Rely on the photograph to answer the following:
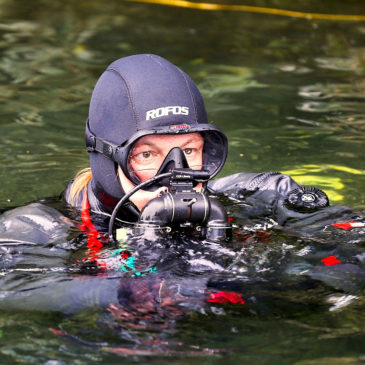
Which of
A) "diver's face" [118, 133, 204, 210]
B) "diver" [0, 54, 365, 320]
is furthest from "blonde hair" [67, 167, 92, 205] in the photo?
"diver's face" [118, 133, 204, 210]

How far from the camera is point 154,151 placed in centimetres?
361

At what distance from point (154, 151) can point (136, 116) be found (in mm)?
199

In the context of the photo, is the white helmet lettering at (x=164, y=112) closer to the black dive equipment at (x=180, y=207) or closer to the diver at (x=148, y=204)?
the diver at (x=148, y=204)

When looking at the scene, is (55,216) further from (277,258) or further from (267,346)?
(267,346)

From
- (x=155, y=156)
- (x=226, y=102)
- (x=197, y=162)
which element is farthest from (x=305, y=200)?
(x=226, y=102)

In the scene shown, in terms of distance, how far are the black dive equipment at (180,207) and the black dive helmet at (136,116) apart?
15 centimetres

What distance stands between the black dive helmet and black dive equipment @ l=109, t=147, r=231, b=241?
153 millimetres

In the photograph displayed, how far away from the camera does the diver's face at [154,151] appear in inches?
141

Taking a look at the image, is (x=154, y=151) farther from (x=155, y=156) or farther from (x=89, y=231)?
(x=89, y=231)

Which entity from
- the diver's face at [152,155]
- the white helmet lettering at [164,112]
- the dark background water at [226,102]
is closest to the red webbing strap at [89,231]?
the diver's face at [152,155]

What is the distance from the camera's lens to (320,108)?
22.4 ft

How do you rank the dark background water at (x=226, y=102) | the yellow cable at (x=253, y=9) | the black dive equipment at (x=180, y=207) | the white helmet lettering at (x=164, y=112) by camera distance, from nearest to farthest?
1. the dark background water at (x=226, y=102)
2. the black dive equipment at (x=180, y=207)
3. the white helmet lettering at (x=164, y=112)
4. the yellow cable at (x=253, y=9)

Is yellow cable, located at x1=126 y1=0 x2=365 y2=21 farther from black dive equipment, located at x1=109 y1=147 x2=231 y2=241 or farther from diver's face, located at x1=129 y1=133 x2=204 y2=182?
black dive equipment, located at x1=109 y1=147 x2=231 y2=241

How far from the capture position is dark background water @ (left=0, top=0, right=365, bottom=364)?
119 inches
